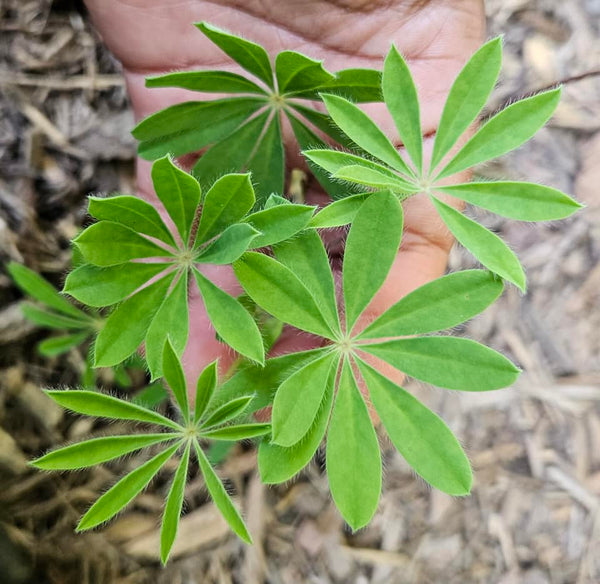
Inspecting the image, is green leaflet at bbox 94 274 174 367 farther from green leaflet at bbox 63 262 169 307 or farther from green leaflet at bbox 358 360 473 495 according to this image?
green leaflet at bbox 358 360 473 495

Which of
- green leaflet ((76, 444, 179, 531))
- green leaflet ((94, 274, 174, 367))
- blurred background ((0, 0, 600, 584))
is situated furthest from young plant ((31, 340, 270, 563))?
blurred background ((0, 0, 600, 584))

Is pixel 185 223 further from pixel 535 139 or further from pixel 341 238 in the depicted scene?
pixel 535 139

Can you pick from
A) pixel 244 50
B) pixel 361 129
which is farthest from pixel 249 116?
pixel 361 129

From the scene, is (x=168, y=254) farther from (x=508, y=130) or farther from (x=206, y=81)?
(x=508, y=130)

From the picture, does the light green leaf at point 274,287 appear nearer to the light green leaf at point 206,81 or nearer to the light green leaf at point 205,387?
the light green leaf at point 205,387

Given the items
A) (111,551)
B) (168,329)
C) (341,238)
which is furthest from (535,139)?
(111,551)

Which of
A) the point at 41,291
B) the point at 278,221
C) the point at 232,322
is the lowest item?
the point at 232,322
